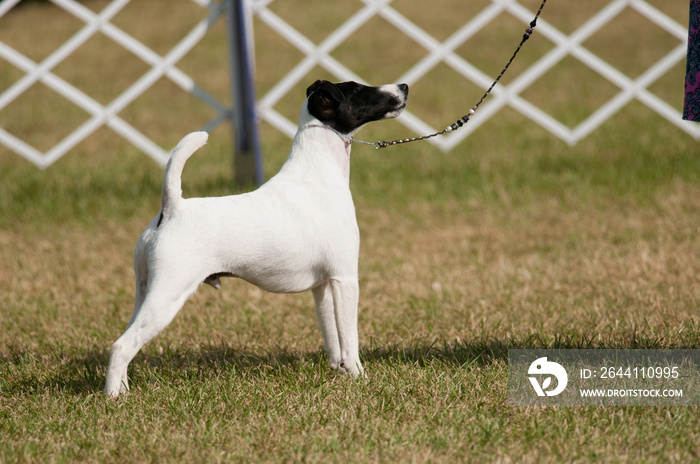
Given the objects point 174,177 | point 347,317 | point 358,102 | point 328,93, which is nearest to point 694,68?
point 358,102

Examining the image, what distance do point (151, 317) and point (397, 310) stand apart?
166cm

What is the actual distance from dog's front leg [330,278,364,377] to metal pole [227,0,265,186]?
3.41m

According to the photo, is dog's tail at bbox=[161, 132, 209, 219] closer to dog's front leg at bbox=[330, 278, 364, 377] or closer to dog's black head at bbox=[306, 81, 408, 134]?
dog's black head at bbox=[306, 81, 408, 134]

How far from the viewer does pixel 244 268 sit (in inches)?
111

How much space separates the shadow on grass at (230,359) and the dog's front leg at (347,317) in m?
0.19

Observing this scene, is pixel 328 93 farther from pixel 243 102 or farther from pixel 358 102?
pixel 243 102

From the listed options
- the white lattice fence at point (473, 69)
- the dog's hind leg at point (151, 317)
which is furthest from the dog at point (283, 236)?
the white lattice fence at point (473, 69)

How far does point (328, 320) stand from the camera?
312 cm

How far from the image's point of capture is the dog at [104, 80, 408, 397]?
8.89ft

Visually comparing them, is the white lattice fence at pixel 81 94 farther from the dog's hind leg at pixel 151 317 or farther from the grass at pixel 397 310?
the dog's hind leg at pixel 151 317

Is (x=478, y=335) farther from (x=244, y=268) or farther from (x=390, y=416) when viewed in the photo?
(x=244, y=268)

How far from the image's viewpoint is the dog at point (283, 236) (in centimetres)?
271

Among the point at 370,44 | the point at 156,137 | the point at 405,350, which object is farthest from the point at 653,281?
A: the point at 370,44

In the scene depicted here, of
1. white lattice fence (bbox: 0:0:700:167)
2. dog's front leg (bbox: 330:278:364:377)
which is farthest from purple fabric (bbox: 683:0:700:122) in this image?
white lattice fence (bbox: 0:0:700:167)
